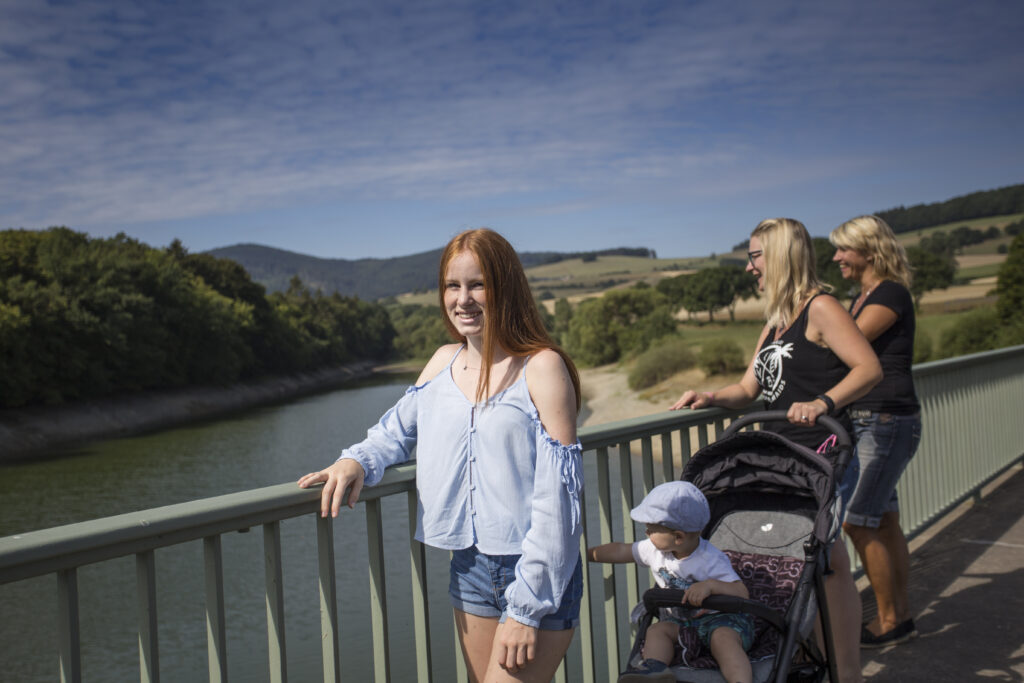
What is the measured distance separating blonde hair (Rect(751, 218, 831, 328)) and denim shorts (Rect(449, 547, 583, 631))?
4.82 feet

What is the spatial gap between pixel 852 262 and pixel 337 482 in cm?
252

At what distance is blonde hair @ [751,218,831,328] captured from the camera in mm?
3061

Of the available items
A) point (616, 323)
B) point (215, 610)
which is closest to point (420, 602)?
point (215, 610)

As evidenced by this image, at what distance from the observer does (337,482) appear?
201 centimetres

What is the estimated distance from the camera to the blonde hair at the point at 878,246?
349cm

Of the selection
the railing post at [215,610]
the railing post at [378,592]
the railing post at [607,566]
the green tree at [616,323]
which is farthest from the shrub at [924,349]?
the railing post at [215,610]

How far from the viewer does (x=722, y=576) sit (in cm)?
229

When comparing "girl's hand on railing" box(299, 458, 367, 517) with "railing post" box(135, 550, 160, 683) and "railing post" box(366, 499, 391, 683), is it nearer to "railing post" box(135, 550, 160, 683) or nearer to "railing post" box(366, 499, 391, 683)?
"railing post" box(366, 499, 391, 683)

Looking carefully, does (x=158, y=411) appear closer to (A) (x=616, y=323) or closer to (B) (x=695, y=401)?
(A) (x=616, y=323)

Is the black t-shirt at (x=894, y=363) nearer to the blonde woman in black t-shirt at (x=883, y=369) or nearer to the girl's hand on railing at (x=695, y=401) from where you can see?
the blonde woman in black t-shirt at (x=883, y=369)

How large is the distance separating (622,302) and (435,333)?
1584 inches

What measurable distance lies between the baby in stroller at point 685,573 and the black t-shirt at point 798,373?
2.62 feet

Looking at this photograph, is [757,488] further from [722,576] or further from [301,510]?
[301,510]

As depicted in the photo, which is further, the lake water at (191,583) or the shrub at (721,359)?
the shrub at (721,359)
